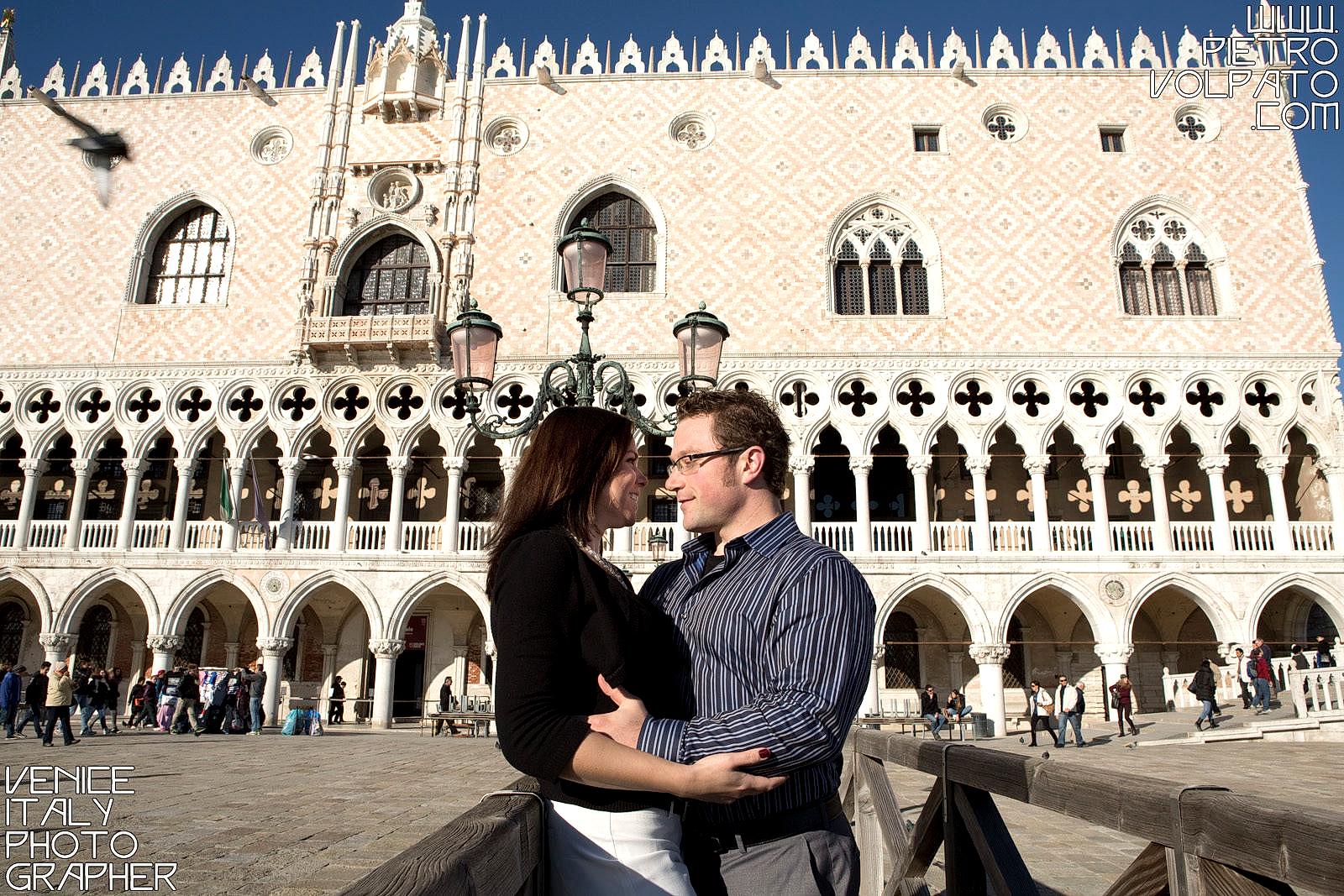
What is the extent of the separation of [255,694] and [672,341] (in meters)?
9.71

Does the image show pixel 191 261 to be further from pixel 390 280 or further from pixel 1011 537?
pixel 1011 537

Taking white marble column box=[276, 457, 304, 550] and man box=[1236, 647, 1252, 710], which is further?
white marble column box=[276, 457, 304, 550]

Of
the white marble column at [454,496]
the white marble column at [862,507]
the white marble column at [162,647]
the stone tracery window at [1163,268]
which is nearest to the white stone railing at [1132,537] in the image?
the stone tracery window at [1163,268]

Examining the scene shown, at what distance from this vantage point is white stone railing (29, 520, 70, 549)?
17934 millimetres

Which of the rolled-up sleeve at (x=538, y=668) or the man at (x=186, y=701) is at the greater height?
the rolled-up sleeve at (x=538, y=668)

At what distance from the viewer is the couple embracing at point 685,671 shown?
1663 millimetres

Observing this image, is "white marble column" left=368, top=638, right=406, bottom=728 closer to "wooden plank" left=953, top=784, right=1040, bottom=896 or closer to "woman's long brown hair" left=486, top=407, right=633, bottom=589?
"wooden plank" left=953, top=784, right=1040, bottom=896

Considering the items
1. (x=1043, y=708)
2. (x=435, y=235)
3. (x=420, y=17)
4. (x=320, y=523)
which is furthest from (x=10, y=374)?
(x=1043, y=708)

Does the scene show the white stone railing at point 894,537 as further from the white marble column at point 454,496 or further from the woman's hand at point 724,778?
the woman's hand at point 724,778

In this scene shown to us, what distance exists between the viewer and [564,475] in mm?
1936

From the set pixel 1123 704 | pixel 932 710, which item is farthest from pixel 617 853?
pixel 932 710

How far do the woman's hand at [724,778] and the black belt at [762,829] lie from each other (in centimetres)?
37

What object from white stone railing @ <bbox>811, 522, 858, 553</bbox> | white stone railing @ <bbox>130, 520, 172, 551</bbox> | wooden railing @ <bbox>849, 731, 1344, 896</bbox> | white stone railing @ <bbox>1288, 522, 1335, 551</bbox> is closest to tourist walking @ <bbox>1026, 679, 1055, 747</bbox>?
white stone railing @ <bbox>811, 522, 858, 553</bbox>

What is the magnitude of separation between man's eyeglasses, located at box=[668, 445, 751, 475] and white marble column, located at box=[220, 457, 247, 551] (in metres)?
17.5
